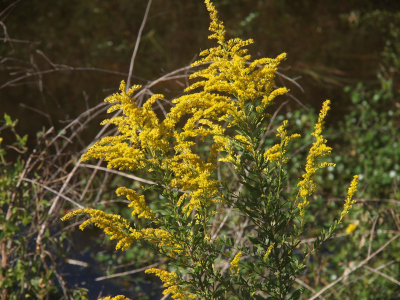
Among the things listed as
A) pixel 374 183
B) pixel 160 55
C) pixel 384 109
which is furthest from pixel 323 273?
pixel 160 55

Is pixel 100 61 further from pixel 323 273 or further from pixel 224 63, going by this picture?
pixel 224 63

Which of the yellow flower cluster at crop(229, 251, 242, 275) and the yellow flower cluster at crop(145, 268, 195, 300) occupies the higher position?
the yellow flower cluster at crop(229, 251, 242, 275)

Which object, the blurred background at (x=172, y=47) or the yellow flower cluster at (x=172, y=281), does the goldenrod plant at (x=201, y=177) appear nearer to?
the yellow flower cluster at (x=172, y=281)

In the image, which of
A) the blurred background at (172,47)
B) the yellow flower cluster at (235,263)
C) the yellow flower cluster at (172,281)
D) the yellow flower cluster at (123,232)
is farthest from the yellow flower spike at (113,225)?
the blurred background at (172,47)

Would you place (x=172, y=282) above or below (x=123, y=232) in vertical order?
below

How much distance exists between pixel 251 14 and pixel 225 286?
5.83 meters

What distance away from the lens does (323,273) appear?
4316 mm

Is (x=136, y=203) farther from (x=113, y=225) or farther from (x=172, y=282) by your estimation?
(x=172, y=282)

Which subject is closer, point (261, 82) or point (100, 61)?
point (261, 82)

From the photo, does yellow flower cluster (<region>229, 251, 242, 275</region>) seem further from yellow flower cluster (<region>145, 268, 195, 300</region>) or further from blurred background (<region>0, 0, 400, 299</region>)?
blurred background (<region>0, 0, 400, 299</region>)

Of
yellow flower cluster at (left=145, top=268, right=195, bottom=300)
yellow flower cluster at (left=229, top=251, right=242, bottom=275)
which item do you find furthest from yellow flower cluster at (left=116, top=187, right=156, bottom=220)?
yellow flower cluster at (left=229, top=251, right=242, bottom=275)

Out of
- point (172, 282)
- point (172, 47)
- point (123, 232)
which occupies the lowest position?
point (172, 282)

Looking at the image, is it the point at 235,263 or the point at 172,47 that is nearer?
the point at 235,263

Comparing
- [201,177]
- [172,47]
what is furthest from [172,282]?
[172,47]
